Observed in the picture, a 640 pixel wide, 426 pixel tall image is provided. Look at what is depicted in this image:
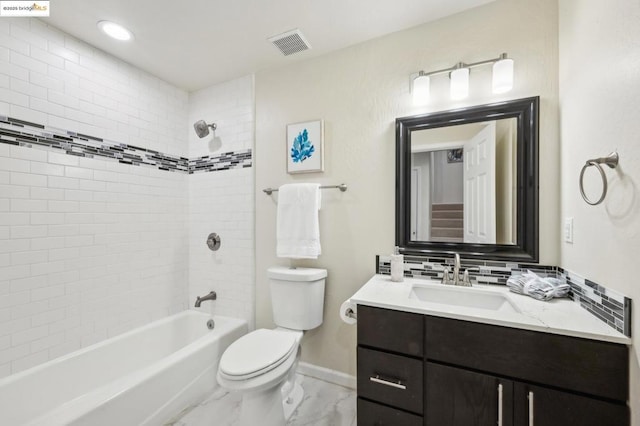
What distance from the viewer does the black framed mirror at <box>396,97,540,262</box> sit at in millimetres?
1387

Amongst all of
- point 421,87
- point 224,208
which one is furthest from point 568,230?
point 224,208

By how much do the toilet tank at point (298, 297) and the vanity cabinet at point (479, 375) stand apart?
0.62m

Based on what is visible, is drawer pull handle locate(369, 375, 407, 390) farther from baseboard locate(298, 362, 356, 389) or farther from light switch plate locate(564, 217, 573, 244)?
light switch plate locate(564, 217, 573, 244)

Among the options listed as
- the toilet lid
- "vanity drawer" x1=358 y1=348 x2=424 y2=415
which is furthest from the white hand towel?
"vanity drawer" x1=358 y1=348 x2=424 y2=415

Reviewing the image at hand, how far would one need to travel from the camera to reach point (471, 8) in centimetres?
152

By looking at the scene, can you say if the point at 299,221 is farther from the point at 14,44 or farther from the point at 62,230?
the point at 14,44

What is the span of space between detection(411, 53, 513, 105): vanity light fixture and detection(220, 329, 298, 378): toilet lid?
5.29 ft

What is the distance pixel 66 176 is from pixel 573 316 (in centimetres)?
268

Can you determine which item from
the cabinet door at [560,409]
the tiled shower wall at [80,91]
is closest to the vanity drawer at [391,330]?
the cabinet door at [560,409]

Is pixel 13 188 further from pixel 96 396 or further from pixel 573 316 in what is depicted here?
pixel 573 316

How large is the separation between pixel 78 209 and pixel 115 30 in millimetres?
1142

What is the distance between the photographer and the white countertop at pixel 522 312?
0.89 metres

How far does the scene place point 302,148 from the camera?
197cm

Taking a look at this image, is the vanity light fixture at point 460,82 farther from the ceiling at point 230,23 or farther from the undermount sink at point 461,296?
the undermount sink at point 461,296
